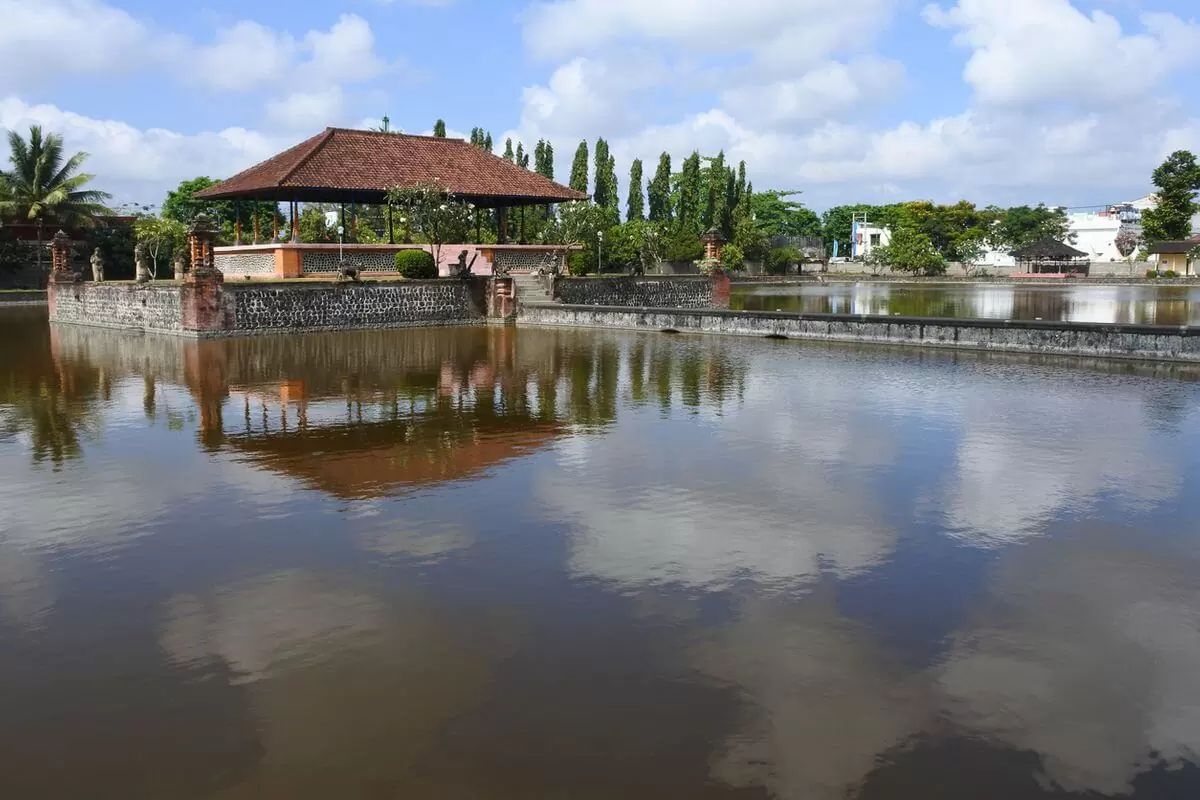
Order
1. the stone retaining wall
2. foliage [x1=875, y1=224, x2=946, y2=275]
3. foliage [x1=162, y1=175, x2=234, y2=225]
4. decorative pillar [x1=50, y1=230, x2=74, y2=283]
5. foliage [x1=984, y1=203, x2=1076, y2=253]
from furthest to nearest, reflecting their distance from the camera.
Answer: foliage [x1=984, y1=203, x2=1076, y2=253] → foliage [x1=875, y1=224, x2=946, y2=275] → foliage [x1=162, y1=175, x2=234, y2=225] → decorative pillar [x1=50, y1=230, x2=74, y2=283] → the stone retaining wall

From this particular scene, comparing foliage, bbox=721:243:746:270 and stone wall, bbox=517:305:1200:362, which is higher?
foliage, bbox=721:243:746:270

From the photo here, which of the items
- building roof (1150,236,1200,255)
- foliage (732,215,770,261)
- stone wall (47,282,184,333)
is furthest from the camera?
foliage (732,215,770,261)

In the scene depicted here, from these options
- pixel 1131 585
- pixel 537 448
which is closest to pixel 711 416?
pixel 537 448

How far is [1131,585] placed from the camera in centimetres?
656

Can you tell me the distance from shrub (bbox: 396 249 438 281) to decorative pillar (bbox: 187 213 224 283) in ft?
20.9

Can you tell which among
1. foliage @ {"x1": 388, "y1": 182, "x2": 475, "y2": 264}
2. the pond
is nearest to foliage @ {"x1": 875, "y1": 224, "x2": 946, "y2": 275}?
the pond

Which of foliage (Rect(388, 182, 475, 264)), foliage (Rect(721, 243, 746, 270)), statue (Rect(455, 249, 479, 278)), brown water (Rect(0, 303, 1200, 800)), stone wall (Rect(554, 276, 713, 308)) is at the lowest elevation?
brown water (Rect(0, 303, 1200, 800))

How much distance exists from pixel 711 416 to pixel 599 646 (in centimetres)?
770

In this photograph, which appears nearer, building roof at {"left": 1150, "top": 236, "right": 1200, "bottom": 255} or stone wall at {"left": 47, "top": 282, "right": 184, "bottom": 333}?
stone wall at {"left": 47, "top": 282, "right": 184, "bottom": 333}

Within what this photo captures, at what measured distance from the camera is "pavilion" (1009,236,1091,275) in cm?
8025

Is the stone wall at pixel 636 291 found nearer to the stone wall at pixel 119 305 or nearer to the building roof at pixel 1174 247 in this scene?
the stone wall at pixel 119 305

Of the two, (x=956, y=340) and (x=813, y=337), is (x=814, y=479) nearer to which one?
(x=956, y=340)

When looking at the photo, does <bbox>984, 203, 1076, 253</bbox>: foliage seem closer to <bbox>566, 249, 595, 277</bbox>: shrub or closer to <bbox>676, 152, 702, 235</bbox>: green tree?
<bbox>676, 152, 702, 235</bbox>: green tree

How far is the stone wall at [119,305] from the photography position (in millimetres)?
27064
